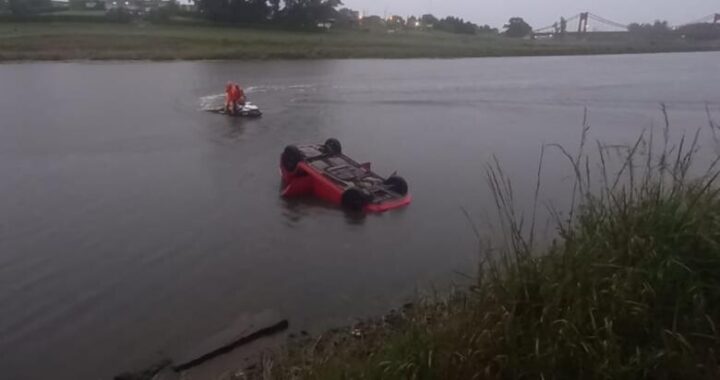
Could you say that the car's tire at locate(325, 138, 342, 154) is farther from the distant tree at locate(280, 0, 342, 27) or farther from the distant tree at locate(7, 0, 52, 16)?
the distant tree at locate(280, 0, 342, 27)

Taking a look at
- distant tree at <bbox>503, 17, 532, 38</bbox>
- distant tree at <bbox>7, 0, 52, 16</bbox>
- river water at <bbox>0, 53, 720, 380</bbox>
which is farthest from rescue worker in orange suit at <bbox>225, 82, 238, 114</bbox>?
distant tree at <bbox>503, 17, 532, 38</bbox>

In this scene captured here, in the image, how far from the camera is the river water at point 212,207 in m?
8.89

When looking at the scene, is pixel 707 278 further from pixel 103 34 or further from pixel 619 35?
pixel 619 35

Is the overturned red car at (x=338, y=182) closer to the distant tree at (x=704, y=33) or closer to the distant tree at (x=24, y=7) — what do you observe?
the distant tree at (x=24, y=7)

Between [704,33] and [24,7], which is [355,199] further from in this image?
[704,33]

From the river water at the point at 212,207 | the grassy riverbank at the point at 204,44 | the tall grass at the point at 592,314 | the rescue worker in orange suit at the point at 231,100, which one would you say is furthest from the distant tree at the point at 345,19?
the tall grass at the point at 592,314

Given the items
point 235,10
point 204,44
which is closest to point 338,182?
point 204,44

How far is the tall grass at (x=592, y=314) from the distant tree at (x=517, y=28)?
105 meters

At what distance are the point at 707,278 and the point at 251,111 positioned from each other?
2111cm

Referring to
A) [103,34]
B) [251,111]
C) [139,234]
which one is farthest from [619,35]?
[139,234]

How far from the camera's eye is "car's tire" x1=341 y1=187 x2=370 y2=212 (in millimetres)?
13445

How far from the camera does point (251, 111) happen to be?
25.2 meters

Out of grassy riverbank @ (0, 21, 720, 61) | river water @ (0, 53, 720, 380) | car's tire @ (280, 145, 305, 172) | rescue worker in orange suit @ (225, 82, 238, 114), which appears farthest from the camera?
grassy riverbank @ (0, 21, 720, 61)

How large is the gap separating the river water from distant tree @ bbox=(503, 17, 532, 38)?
246ft
